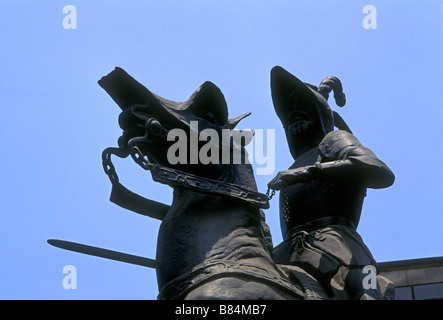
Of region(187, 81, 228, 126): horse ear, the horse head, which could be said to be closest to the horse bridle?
the horse head

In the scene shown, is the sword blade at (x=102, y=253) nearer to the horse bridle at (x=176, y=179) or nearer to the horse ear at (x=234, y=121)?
the horse bridle at (x=176, y=179)

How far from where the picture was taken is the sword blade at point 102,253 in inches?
294

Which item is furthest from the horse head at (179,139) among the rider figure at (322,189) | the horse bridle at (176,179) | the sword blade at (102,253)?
the sword blade at (102,253)

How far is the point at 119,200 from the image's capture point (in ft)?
23.4

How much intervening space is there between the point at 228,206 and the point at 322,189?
53.6 inches

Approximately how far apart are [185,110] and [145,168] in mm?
690

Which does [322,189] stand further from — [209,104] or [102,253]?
[102,253]

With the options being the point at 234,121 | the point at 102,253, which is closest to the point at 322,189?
the point at 234,121

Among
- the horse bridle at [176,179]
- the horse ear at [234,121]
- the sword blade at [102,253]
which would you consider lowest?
the sword blade at [102,253]

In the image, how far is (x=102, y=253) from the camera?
7.55 metres

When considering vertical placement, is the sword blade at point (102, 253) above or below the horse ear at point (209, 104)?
below

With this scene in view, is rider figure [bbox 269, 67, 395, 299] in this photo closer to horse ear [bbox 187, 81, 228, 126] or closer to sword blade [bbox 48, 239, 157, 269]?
horse ear [bbox 187, 81, 228, 126]
